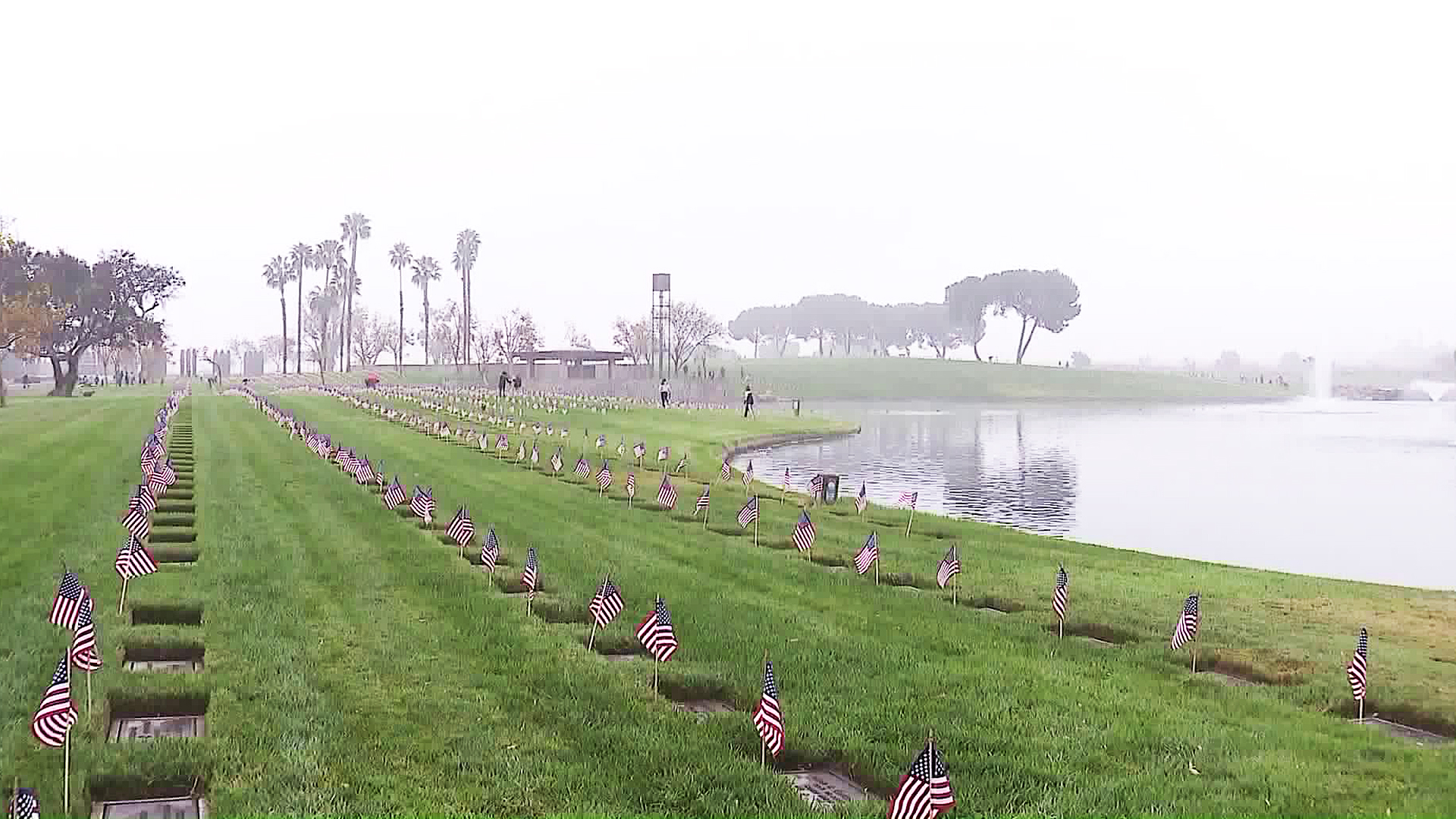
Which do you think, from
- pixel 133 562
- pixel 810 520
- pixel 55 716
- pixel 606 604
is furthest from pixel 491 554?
pixel 810 520

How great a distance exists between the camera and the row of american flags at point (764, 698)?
5926mm

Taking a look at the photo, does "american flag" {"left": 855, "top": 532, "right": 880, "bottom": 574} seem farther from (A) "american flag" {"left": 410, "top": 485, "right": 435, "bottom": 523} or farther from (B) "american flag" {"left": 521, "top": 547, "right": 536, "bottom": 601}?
(A) "american flag" {"left": 410, "top": 485, "right": 435, "bottom": 523}

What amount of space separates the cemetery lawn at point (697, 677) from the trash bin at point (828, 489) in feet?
21.4

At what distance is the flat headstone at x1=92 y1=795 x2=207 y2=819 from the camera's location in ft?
21.9

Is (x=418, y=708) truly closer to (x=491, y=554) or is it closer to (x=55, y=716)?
(x=55, y=716)

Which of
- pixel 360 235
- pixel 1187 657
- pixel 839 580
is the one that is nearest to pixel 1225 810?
pixel 1187 657

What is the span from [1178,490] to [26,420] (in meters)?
37.8

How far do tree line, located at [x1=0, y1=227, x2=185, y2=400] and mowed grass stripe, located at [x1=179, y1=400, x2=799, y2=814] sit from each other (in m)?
51.2

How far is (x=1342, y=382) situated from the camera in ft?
584

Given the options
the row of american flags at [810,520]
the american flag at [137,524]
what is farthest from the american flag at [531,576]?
the american flag at [137,524]

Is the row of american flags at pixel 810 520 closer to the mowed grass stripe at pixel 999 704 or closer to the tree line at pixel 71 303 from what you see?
the mowed grass stripe at pixel 999 704

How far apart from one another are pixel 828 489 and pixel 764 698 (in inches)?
709

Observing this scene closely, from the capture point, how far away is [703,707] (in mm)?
8922

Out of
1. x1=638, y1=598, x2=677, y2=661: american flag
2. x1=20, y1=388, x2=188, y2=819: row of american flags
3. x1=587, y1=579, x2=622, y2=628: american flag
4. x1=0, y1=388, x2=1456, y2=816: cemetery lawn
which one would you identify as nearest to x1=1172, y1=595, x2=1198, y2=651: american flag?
x1=0, y1=388, x2=1456, y2=816: cemetery lawn
